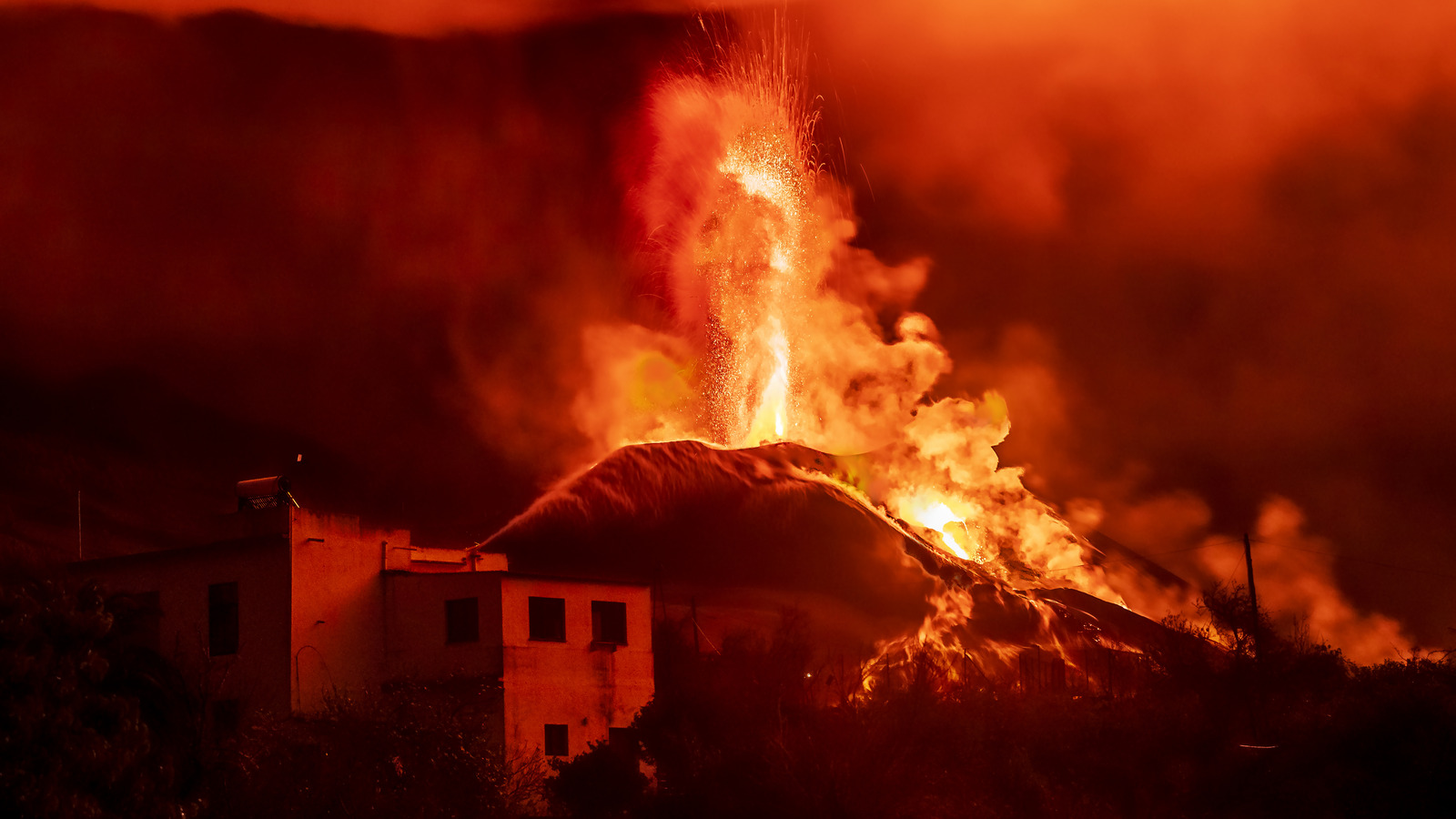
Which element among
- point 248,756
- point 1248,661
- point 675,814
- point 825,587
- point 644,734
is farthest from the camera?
point 825,587

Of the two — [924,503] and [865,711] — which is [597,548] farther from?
[865,711]

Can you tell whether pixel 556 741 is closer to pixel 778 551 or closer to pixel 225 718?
pixel 225 718

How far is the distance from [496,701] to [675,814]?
14.5 metres

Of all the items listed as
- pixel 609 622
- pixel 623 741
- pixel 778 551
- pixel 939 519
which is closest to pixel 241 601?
pixel 609 622

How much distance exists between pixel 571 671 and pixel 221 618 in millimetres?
12705

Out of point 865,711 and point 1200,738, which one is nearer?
point 865,711

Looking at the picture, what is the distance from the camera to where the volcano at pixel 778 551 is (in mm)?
136125

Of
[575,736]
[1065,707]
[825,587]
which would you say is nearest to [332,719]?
[575,736]

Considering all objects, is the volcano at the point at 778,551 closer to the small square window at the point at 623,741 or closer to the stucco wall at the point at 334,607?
the small square window at the point at 623,741

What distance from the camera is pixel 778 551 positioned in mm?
147625

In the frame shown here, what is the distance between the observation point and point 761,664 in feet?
229

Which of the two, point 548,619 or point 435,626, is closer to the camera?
point 435,626

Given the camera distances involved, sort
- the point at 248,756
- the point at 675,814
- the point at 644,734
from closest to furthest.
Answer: the point at 248,756, the point at 675,814, the point at 644,734

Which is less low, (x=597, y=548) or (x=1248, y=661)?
(x=597, y=548)
